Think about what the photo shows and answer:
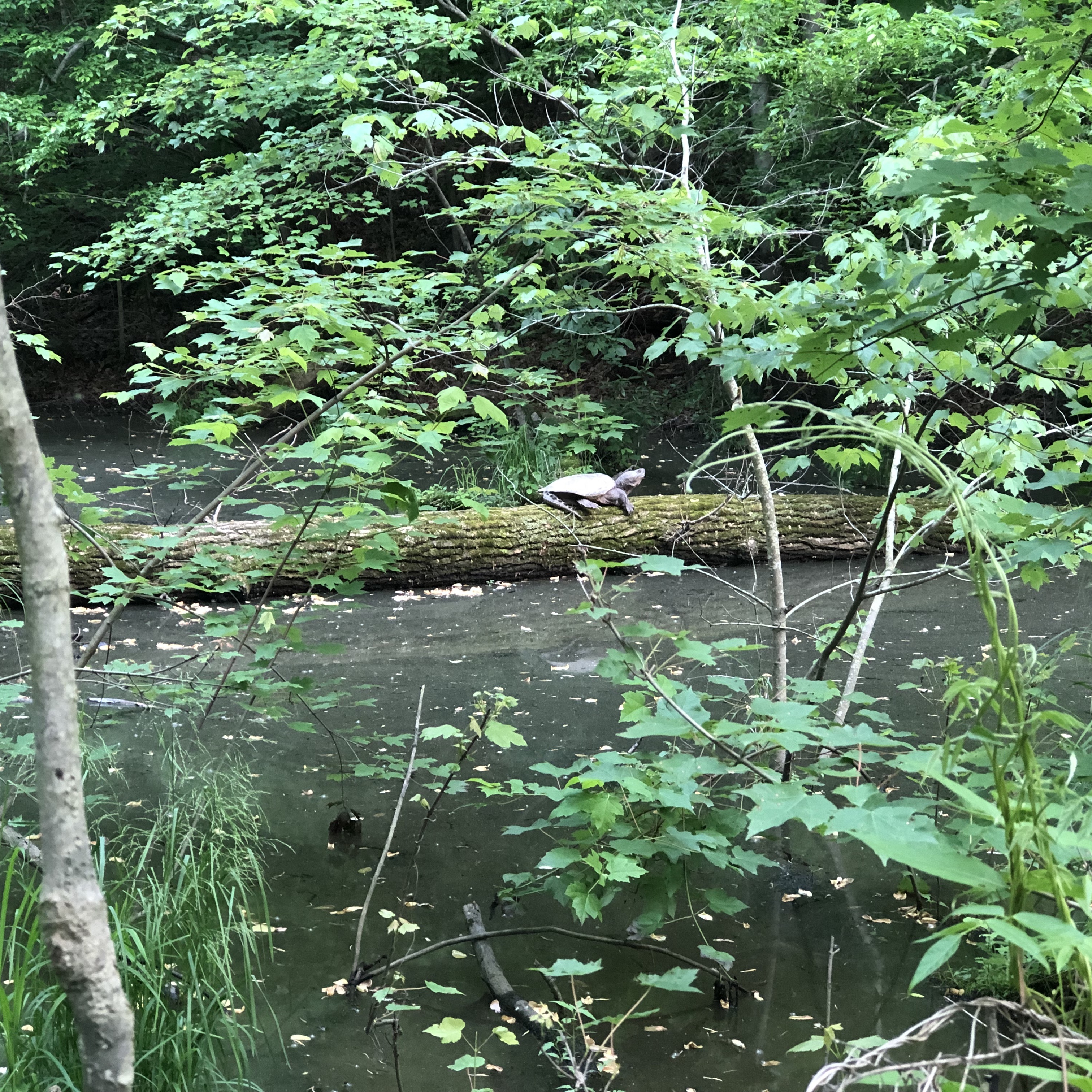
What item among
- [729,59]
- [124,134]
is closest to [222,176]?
[124,134]

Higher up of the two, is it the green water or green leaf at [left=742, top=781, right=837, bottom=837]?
green leaf at [left=742, top=781, right=837, bottom=837]

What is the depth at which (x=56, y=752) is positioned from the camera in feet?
3.46

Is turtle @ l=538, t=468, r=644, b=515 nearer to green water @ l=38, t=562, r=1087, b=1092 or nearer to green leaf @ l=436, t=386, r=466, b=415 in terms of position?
green water @ l=38, t=562, r=1087, b=1092

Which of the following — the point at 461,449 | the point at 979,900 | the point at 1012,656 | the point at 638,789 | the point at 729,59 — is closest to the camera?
the point at 1012,656

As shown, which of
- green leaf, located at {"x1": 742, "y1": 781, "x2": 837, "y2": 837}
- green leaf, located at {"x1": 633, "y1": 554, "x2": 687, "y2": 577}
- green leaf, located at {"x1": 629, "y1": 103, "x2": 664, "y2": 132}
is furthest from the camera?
green leaf, located at {"x1": 629, "y1": 103, "x2": 664, "y2": 132}

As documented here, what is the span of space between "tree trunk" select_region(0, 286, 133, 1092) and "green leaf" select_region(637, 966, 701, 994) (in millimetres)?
1243

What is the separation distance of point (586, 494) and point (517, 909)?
4.52 metres

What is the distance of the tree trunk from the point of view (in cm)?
106

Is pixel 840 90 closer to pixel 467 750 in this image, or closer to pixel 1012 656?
pixel 467 750

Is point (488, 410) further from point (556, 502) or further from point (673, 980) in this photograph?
point (556, 502)

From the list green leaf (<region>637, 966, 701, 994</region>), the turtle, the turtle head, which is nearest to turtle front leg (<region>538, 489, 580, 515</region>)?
the turtle

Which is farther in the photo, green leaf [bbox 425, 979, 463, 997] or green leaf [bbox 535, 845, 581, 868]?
green leaf [bbox 535, 845, 581, 868]

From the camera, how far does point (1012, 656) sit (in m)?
0.76

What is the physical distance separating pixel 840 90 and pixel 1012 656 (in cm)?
782
